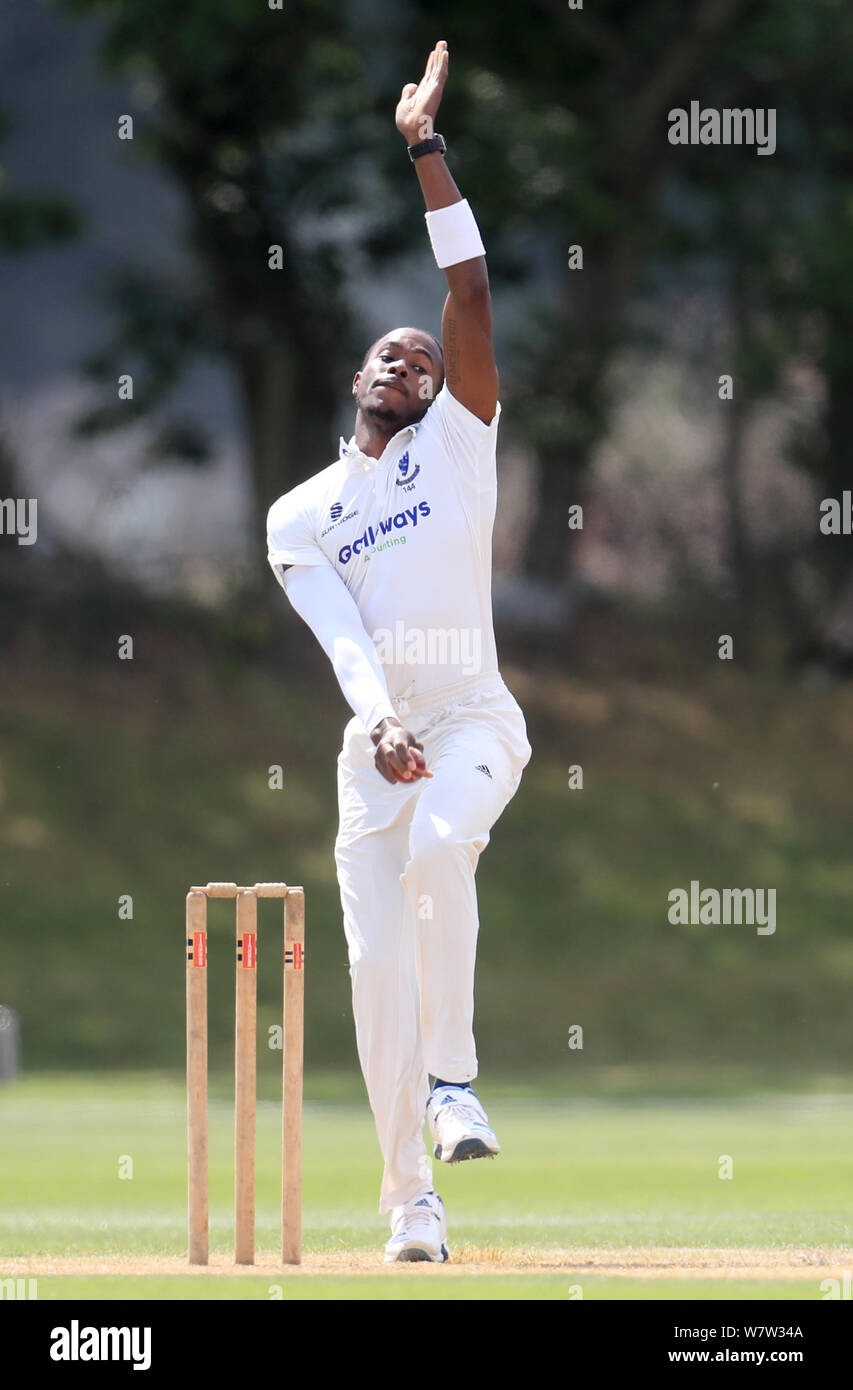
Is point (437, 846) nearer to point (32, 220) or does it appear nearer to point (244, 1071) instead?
point (244, 1071)

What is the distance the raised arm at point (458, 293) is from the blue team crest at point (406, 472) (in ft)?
0.75

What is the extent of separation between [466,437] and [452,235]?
56 centimetres

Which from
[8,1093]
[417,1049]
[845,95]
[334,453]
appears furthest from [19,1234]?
[845,95]

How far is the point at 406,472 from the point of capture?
619 centimetres

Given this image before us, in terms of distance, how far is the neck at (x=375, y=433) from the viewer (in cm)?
636

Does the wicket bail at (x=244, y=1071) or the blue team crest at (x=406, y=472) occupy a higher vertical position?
the blue team crest at (x=406, y=472)

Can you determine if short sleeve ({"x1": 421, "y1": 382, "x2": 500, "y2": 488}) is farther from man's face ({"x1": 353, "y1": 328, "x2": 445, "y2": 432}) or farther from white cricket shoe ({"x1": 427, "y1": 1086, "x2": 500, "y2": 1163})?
white cricket shoe ({"x1": 427, "y1": 1086, "x2": 500, "y2": 1163})

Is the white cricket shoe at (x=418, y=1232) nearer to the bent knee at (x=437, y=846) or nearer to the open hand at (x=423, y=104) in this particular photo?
the bent knee at (x=437, y=846)

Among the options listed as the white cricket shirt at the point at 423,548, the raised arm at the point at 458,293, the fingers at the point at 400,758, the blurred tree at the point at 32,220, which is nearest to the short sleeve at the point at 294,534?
Result: the white cricket shirt at the point at 423,548

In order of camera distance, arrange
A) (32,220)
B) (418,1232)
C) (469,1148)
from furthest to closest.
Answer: (32,220) → (418,1232) → (469,1148)

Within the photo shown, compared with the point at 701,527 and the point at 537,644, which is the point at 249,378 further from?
the point at 701,527

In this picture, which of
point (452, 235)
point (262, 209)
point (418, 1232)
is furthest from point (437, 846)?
point (262, 209)

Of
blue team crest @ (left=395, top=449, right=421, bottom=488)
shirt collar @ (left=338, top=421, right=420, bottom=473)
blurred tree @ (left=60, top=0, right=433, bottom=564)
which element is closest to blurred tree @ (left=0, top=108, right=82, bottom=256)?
blurred tree @ (left=60, top=0, right=433, bottom=564)

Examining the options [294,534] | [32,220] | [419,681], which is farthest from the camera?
[32,220]
